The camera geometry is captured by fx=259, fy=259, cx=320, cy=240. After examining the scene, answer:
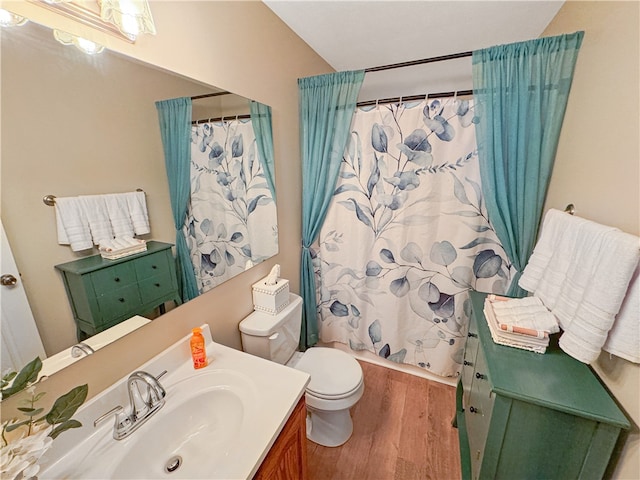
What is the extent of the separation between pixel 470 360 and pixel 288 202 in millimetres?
1433

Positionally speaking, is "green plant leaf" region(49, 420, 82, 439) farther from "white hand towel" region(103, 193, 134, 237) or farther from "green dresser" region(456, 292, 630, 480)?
"green dresser" region(456, 292, 630, 480)

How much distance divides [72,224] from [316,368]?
1.29 metres

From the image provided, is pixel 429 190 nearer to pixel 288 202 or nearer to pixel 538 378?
pixel 288 202

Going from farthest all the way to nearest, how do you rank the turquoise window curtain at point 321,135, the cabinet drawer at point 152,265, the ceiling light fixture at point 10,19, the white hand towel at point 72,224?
the turquoise window curtain at point 321,135
the cabinet drawer at point 152,265
the white hand towel at point 72,224
the ceiling light fixture at point 10,19

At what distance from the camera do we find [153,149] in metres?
0.93

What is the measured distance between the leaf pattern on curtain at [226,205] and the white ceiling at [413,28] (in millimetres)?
780

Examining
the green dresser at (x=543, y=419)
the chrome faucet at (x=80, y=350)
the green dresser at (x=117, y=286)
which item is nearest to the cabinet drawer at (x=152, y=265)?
the green dresser at (x=117, y=286)

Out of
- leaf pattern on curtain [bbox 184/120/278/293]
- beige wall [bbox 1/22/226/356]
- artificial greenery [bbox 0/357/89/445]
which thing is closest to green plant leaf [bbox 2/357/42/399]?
artificial greenery [bbox 0/357/89/445]

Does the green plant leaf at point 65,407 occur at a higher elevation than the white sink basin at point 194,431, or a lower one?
higher

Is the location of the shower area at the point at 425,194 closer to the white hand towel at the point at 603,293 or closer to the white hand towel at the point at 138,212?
the white hand towel at the point at 603,293

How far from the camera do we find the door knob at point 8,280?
61 centimetres

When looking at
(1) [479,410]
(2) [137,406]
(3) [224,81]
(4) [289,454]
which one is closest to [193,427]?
(2) [137,406]

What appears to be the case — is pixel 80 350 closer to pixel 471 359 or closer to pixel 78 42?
pixel 78 42

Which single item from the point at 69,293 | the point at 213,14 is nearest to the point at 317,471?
the point at 69,293
